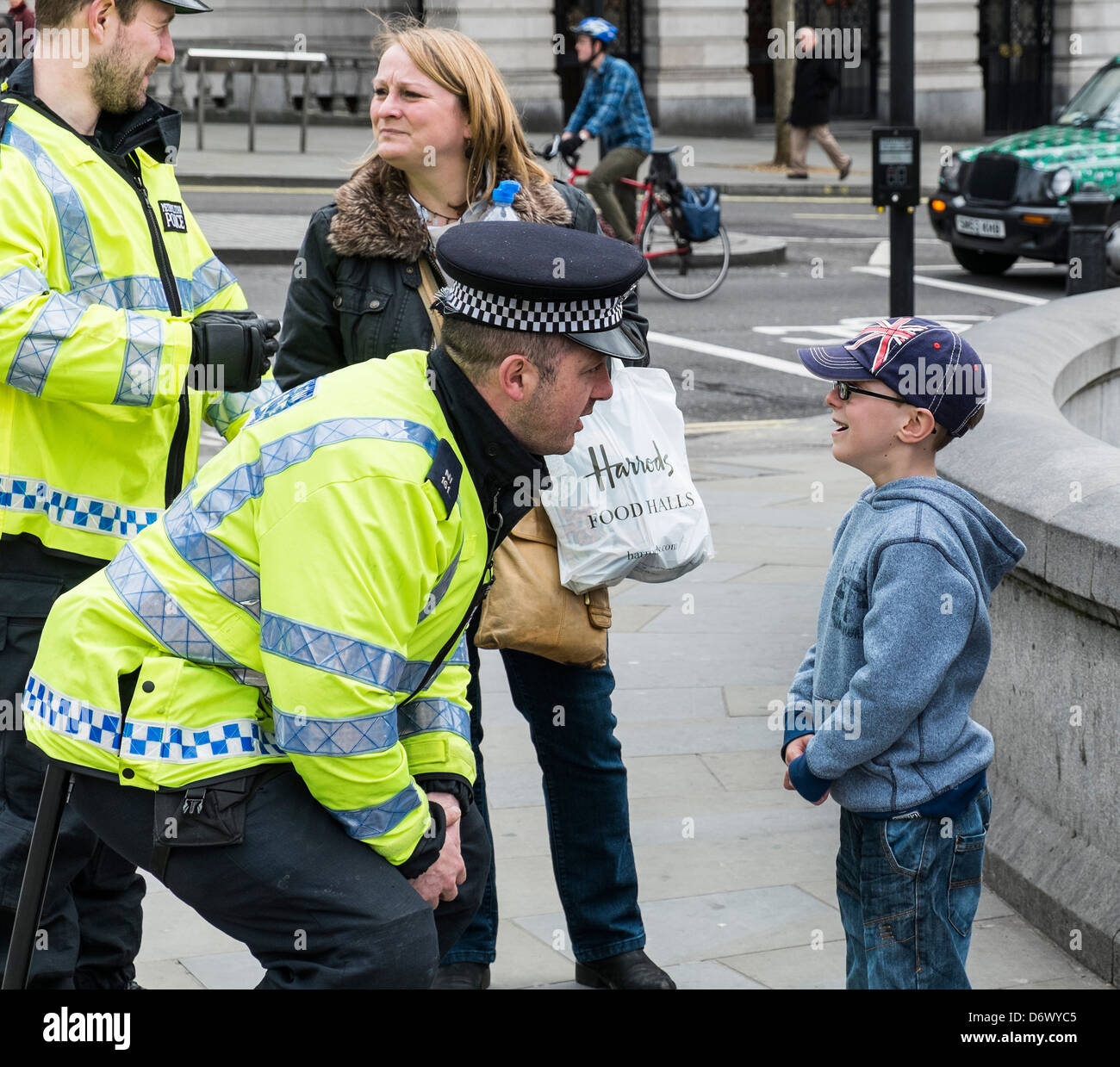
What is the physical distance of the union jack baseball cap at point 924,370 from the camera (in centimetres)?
292

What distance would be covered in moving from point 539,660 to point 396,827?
123cm

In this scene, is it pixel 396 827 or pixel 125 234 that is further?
pixel 125 234

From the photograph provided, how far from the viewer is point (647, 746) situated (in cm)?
514

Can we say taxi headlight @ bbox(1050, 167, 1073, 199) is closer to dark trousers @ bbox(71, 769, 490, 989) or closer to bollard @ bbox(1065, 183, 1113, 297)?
bollard @ bbox(1065, 183, 1113, 297)

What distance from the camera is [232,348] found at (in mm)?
3061

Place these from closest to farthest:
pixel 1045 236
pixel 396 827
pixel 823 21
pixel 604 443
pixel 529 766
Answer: pixel 396 827 < pixel 604 443 < pixel 529 766 < pixel 1045 236 < pixel 823 21

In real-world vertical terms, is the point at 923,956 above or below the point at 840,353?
below

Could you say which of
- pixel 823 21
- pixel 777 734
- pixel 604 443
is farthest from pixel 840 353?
pixel 823 21

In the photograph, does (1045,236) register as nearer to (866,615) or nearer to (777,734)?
(777,734)

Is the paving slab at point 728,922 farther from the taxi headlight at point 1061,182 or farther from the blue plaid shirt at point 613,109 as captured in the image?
the taxi headlight at point 1061,182

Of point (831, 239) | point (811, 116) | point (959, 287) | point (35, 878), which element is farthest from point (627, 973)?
point (811, 116)

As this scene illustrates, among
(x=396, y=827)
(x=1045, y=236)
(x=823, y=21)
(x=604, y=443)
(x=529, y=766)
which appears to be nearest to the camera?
(x=396, y=827)

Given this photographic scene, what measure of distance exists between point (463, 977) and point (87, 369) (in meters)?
1.53

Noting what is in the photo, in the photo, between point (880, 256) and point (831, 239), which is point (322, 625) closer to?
point (880, 256)
